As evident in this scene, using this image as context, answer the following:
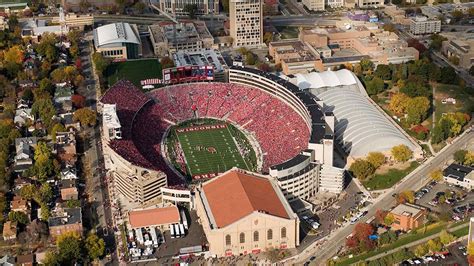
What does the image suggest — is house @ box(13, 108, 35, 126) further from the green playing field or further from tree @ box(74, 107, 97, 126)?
the green playing field

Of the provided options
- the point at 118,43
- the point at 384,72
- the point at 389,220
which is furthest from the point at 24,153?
the point at 384,72

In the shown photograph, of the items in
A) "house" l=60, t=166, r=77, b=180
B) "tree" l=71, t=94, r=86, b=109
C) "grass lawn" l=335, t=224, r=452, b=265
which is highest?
"tree" l=71, t=94, r=86, b=109

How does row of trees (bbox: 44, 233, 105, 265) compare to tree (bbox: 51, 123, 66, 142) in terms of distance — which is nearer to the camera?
row of trees (bbox: 44, 233, 105, 265)

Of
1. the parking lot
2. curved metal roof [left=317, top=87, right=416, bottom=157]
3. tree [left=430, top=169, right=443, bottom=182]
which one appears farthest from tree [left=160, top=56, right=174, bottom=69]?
tree [left=430, top=169, right=443, bottom=182]

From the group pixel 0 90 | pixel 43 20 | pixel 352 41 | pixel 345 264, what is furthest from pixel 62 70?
pixel 345 264

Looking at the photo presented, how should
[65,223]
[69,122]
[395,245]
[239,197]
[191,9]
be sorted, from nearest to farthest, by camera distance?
[395,245] < [239,197] < [65,223] < [69,122] < [191,9]

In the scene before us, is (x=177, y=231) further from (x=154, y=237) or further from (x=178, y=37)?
(x=178, y=37)

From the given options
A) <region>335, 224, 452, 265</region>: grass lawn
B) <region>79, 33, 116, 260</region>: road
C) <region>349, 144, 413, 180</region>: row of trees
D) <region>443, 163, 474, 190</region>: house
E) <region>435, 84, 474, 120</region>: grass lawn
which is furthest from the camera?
<region>435, 84, 474, 120</region>: grass lawn

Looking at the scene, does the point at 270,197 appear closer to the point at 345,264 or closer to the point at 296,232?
the point at 296,232
